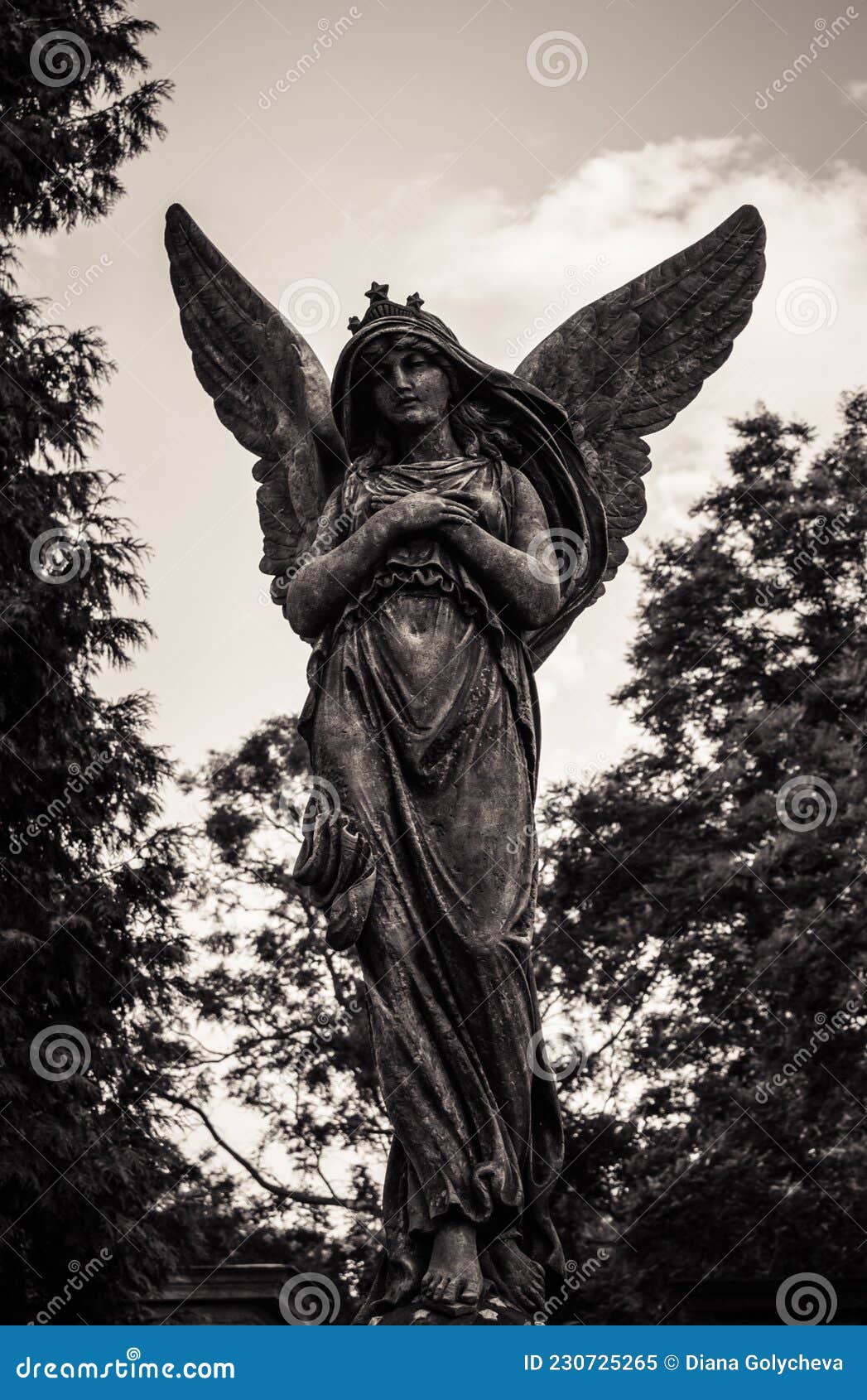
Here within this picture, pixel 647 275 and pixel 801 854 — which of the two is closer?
pixel 647 275

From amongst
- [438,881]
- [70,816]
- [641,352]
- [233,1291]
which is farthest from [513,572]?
[233,1291]

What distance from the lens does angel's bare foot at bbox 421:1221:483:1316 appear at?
4.45 m

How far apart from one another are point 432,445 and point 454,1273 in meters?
2.81

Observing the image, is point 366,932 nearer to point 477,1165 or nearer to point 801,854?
point 477,1165

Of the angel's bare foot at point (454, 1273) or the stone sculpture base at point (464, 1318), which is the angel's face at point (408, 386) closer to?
the angel's bare foot at point (454, 1273)

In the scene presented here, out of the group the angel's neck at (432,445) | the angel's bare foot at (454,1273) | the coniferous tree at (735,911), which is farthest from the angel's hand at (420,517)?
the coniferous tree at (735,911)

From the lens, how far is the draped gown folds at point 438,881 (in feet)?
15.8

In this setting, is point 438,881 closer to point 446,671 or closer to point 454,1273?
point 446,671

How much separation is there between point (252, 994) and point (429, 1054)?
55.8 ft

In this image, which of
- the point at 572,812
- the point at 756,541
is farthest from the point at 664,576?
the point at 572,812

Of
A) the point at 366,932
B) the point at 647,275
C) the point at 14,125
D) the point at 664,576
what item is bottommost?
the point at 366,932

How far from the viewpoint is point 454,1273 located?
454cm

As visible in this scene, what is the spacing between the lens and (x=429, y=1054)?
490 centimetres

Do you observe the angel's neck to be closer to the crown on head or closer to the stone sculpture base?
the crown on head
